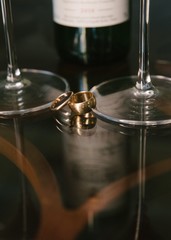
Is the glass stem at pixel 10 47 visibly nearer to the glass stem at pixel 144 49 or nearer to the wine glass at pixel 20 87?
the wine glass at pixel 20 87

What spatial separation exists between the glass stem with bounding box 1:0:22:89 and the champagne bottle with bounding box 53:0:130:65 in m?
0.08

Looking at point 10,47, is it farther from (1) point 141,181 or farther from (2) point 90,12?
(1) point 141,181

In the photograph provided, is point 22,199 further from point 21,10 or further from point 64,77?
point 21,10

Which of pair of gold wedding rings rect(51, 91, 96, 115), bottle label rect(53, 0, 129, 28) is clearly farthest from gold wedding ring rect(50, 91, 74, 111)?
bottle label rect(53, 0, 129, 28)

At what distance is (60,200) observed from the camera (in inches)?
14.3

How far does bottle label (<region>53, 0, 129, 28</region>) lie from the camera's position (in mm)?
615

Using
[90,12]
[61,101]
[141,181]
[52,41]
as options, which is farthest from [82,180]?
[52,41]

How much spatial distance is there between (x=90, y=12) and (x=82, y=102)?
0.51 ft

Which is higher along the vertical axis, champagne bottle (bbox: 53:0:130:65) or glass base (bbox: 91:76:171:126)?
champagne bottle (bbox: 53:0:130:65)

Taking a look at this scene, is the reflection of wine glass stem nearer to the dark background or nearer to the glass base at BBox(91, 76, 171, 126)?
the glass base at BBox(91, 76, 171, 126)

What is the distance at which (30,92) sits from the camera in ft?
1.89

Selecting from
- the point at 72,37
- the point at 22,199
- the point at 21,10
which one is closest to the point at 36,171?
the point at 22,199

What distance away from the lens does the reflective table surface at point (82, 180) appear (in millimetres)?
327

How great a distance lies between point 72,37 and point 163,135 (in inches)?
10.1
